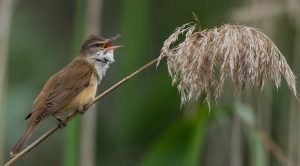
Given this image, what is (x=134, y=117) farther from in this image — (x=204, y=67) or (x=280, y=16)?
(x=204, y=67)

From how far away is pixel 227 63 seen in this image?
10.6 ft

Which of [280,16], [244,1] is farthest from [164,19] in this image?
[280,16]

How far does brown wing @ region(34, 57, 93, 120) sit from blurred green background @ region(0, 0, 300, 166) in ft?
0.47

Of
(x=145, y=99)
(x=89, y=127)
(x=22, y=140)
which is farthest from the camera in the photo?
(x=145, y=99)

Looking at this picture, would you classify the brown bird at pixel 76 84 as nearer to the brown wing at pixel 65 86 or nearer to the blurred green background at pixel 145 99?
the brown wing at pixel 65 86

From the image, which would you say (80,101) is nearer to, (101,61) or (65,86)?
(65,86)

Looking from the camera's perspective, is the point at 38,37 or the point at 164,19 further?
the point at 38,37

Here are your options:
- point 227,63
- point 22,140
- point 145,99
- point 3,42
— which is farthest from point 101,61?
point 227,63

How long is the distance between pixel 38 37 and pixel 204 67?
378cm

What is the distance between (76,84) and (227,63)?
1633 millimetres

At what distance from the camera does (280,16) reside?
549 cm

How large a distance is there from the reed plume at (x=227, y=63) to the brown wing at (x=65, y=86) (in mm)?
1159

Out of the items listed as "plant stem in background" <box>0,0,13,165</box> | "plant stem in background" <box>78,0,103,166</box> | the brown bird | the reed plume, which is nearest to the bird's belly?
the brown bird

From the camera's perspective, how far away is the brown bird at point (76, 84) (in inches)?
171
